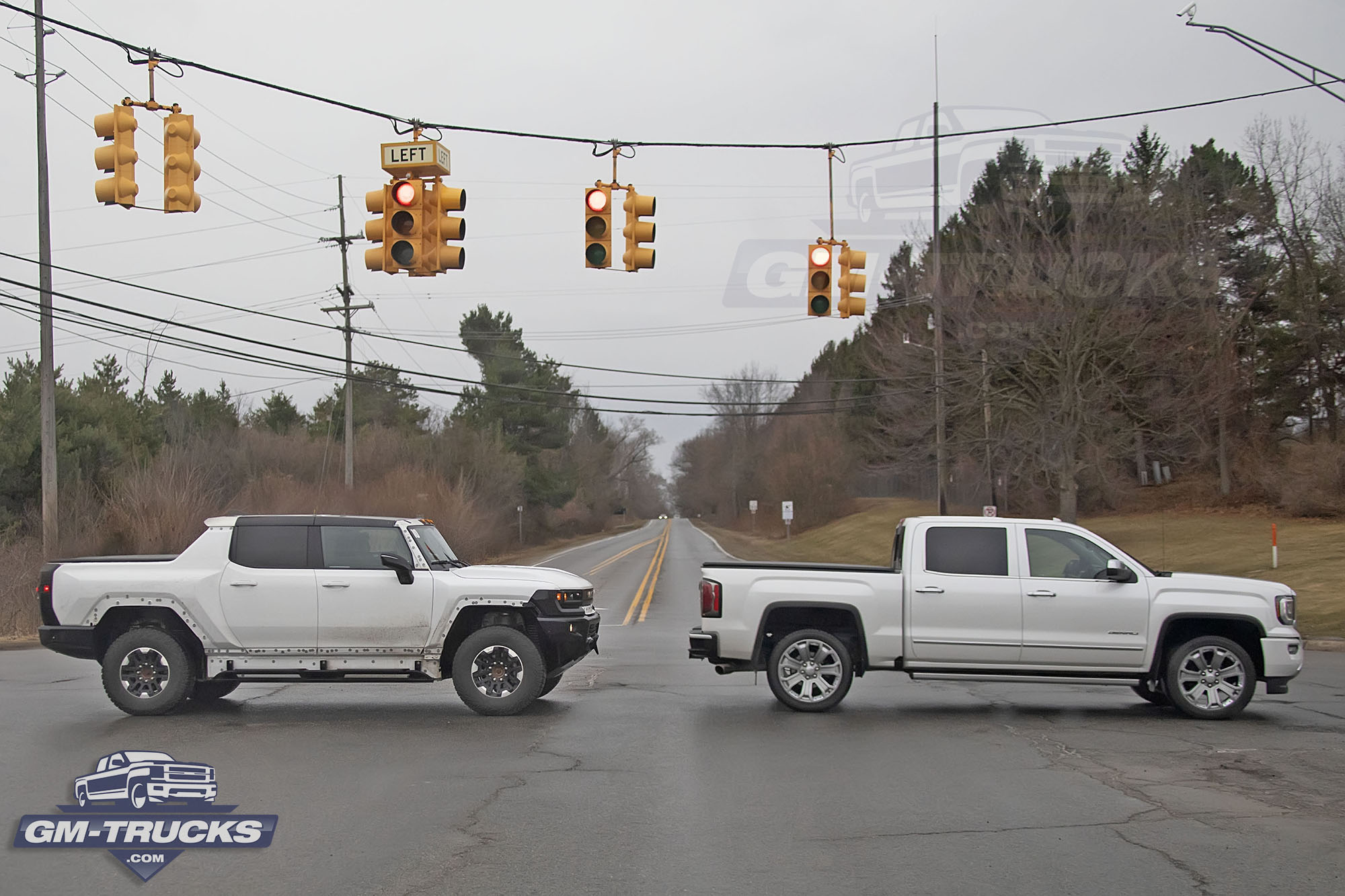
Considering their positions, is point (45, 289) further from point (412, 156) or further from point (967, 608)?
point (967, 608)

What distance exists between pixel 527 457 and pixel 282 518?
201ft

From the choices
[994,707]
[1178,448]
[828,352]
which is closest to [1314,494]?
[1178,448]

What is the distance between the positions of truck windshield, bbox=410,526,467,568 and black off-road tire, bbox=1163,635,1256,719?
274 inches

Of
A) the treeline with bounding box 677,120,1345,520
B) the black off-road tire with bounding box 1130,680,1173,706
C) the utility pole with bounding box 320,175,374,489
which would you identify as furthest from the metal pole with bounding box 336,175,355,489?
the black off-road tire with bounding box 1130,680,1173,706

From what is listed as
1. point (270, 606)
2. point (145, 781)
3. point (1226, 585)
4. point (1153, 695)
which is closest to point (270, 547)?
point (270, 606)

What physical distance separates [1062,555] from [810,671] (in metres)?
2.70

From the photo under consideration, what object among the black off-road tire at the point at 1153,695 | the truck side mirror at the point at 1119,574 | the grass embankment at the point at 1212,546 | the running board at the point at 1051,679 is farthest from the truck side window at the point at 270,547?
the grass embankment at the point at 1212,546

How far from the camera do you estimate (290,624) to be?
1088cm

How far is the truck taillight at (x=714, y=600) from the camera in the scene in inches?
444

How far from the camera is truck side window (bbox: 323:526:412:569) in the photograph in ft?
36.4

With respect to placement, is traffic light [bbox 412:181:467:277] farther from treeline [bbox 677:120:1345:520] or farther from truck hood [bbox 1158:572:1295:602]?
treeline [bbox 677:120:1345:520]

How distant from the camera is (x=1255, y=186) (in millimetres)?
45094

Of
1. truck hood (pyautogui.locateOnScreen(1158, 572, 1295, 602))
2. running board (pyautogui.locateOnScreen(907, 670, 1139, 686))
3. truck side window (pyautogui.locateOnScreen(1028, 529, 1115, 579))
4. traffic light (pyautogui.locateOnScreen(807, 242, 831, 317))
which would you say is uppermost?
traffic light (pyautogui.locateOnScreen(807, 242, 831, 317))

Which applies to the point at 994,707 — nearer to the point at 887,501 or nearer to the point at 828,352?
the point at 887,501
